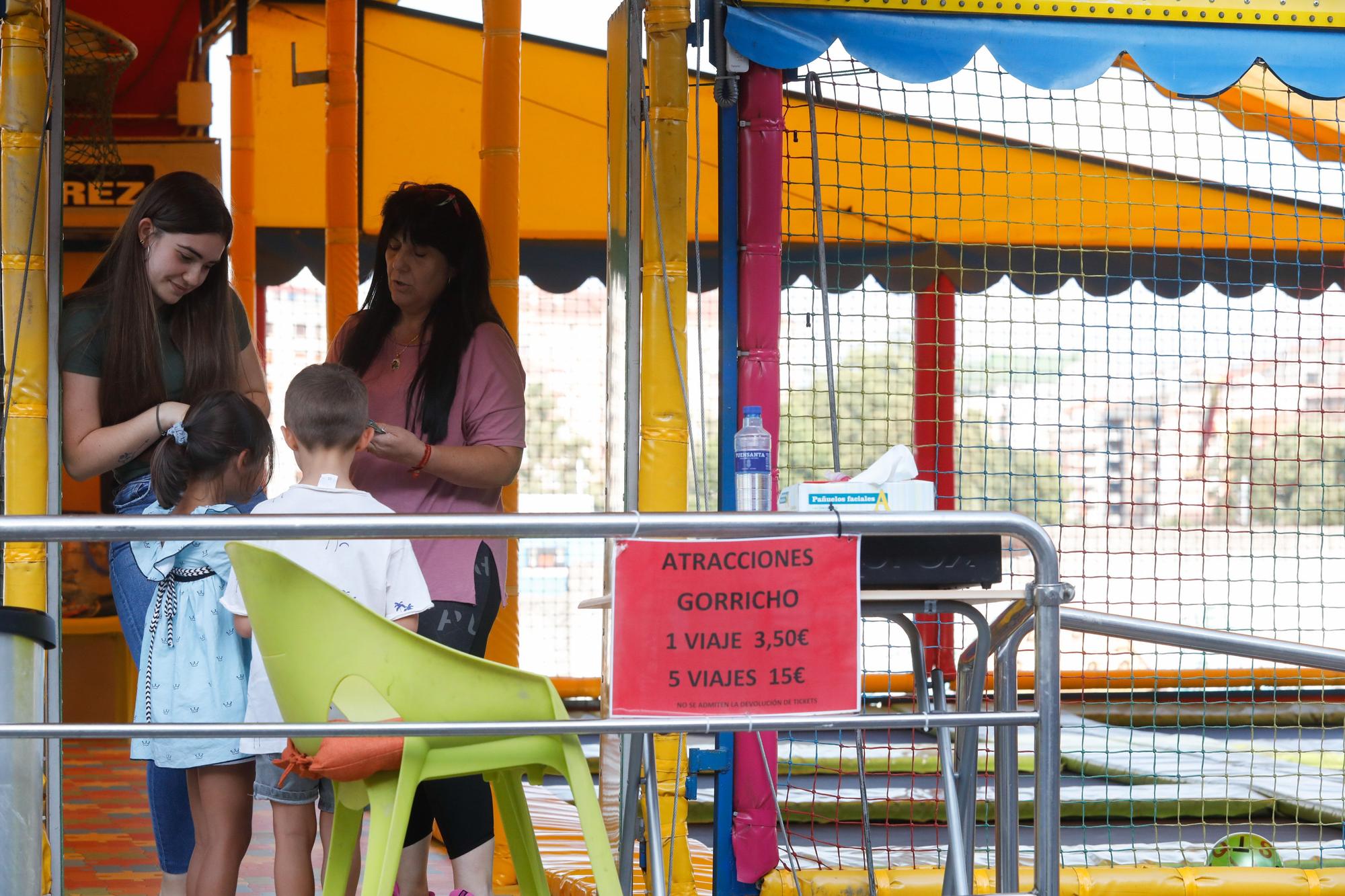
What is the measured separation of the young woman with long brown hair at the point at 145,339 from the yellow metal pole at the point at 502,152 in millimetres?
1158

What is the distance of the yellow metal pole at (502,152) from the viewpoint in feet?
12.1

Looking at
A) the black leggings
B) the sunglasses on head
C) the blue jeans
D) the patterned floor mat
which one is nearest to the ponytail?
the blue jeans

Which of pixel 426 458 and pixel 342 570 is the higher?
pixel 426 458

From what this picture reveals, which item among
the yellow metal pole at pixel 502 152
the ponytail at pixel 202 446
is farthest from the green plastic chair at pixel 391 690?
the yellow metal pole at pixel 502 152

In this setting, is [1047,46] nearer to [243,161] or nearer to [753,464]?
[753,464]

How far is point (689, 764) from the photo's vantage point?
3.26 metres

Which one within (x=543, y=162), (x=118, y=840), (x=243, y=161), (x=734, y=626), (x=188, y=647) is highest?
(x=543, y=162)

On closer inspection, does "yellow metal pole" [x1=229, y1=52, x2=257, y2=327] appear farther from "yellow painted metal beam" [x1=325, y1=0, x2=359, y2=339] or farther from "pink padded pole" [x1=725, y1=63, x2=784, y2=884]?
"pink padded pole" [x1=725, y1=63, x2=784, y2=884]

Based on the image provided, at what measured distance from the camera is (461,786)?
7.78 ft

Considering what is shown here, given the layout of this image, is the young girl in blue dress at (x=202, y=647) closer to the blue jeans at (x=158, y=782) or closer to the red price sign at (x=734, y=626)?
the blue jeans at (x=158, y=782)

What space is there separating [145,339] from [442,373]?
571 millimetres

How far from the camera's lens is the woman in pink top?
2.60 m

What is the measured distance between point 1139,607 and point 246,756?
27.5ft

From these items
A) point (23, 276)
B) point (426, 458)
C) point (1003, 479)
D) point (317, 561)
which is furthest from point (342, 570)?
point (1003, 479)
